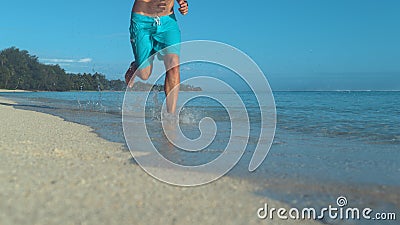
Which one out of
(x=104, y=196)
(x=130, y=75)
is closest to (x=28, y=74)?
(x=130, y=75)

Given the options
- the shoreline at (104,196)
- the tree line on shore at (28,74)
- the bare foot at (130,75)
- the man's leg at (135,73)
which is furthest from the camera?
the tree line on shore at (28,74)

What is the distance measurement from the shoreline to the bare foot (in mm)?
2500

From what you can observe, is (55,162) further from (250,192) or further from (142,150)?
Result: (250,192)

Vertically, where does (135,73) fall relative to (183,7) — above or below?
below

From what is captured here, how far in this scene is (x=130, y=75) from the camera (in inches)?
183

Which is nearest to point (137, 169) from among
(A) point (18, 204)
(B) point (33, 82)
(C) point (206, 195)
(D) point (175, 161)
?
(D) point (175, 161)

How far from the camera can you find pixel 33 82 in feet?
174

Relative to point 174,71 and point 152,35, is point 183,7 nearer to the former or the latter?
point 152,35

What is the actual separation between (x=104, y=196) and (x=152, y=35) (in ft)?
9.80

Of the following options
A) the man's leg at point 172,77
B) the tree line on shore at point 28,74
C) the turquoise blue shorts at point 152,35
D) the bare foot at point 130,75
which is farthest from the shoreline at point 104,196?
the tree line on shore at point 28,74

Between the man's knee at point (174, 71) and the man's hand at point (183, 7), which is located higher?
the man's hand at point (183, 7)

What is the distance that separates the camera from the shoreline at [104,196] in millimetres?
1229

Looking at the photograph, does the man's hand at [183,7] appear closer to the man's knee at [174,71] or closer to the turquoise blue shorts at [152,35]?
the turquoise blue shorts at [152,35]

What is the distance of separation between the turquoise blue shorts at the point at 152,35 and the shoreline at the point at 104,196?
7.42 ft
